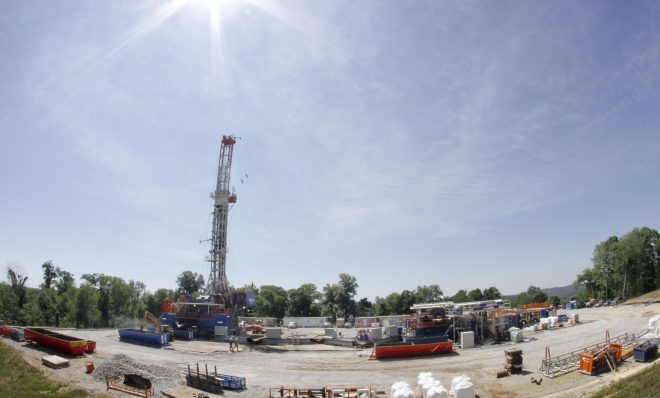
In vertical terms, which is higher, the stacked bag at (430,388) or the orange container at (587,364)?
the orange container at (587,364)

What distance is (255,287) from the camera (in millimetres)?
118312

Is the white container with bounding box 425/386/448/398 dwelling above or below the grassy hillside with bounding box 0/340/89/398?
above

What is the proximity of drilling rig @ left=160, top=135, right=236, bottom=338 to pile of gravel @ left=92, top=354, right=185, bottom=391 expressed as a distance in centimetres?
1763

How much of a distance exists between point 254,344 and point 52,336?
684 inches

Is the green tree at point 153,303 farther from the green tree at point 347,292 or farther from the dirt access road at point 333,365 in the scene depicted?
the dirt access road at point 333,365

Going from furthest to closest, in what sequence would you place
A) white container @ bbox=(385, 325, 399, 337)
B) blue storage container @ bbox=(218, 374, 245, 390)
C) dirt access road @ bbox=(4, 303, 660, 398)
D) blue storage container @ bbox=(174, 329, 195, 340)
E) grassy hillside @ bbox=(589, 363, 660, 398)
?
1. blue storage container @ bbox=(174, 329, 195, 340)
2. white container @ bbox=(385, 325, 399, 337)
3. blue storage container @ bbox=(218, 374, 245, 390)
4. dirt access road @ bbox=(4, 303, 660, 398)
5. grassy hillside @ bbox=(589, 363, 660, 398)

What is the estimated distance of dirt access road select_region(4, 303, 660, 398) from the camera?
74.7 feet

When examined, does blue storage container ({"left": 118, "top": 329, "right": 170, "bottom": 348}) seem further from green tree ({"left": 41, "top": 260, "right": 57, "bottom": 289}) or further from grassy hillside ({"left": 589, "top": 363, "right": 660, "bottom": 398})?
green tree ({"left": 41, "top": 260, "right": 57, "bottom": 289})

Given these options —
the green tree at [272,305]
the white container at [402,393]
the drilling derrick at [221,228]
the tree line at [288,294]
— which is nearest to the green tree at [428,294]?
the tree line at [288,294]

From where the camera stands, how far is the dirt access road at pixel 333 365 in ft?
74.7

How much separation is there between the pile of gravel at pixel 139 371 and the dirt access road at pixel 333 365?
60 mm

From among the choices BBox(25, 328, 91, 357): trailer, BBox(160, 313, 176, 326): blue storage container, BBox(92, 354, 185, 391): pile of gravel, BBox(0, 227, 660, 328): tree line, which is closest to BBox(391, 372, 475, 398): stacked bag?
BBox(92, 354, 185, 391): pile of gravel

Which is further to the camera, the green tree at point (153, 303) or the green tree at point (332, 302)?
the green tree at point (153, 303)

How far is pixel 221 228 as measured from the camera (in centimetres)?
5591
